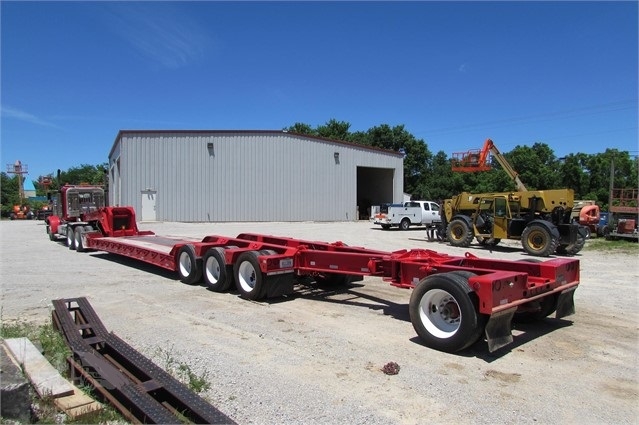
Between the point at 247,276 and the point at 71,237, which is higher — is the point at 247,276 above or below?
below

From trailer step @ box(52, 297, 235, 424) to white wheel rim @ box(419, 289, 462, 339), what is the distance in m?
2.88

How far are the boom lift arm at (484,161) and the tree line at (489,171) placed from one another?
2811cm

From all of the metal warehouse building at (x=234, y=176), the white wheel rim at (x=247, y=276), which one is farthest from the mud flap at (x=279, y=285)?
the metal warehouse building at (x=234, y=176)

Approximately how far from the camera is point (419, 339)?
235 inches

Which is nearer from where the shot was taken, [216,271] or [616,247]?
[216,271]

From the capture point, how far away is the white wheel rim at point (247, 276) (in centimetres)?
834

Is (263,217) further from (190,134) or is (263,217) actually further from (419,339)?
(419,339)

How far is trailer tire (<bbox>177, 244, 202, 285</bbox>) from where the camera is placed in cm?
955

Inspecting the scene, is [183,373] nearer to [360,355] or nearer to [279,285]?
[360,355]

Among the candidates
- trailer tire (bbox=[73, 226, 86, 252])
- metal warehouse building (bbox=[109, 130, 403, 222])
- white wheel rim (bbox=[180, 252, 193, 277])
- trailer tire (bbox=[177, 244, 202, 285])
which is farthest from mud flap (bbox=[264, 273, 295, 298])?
metal warehouse building (bbox=[109, 130, 403, 222])

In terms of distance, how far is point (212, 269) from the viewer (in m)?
9.27

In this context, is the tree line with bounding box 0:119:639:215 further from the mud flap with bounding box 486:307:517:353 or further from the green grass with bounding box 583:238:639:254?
the mud flap with bounding box 486:307:517:353

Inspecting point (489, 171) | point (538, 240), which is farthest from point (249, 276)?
point (489, 171)

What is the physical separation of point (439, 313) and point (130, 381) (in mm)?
3422
